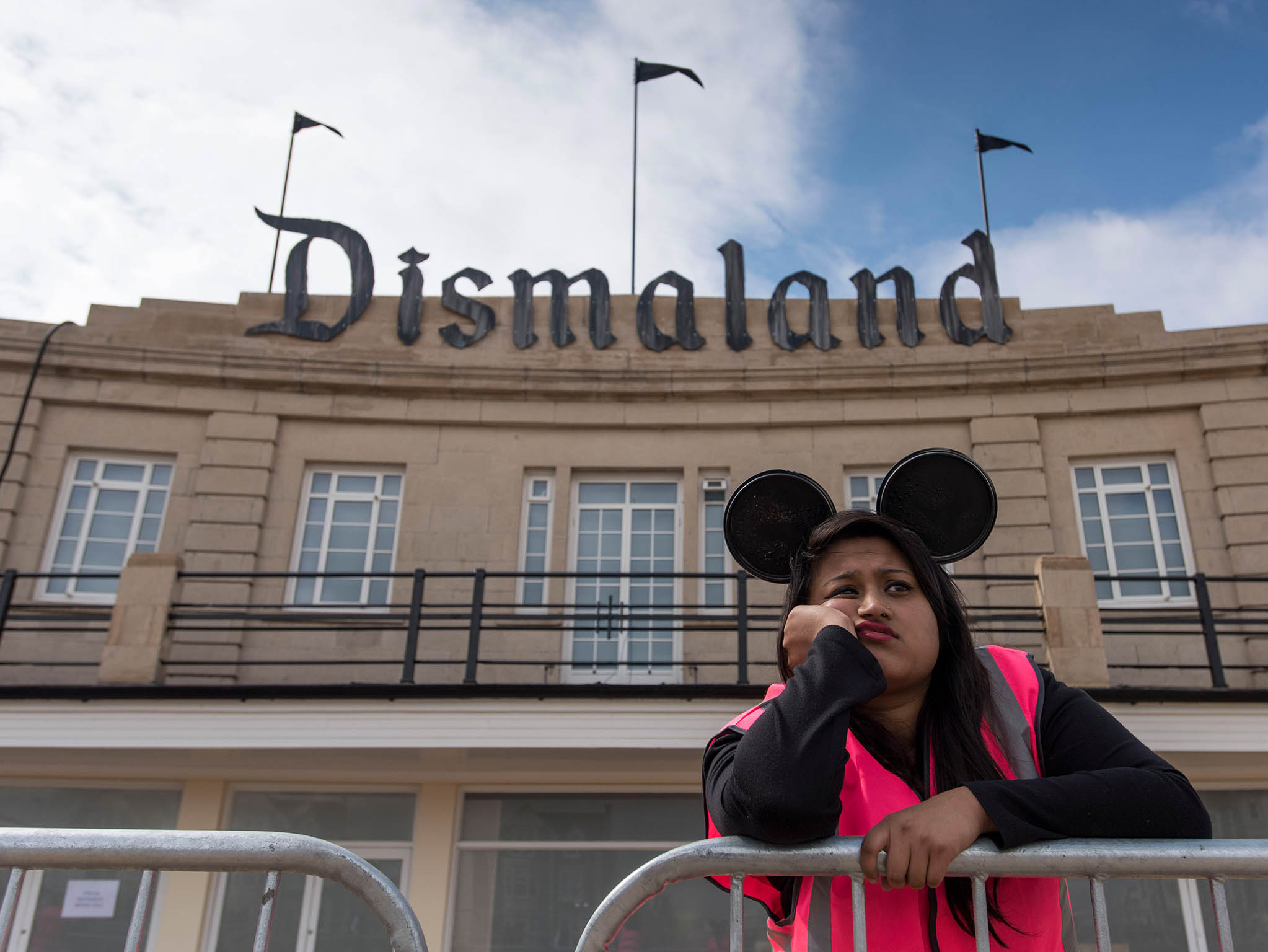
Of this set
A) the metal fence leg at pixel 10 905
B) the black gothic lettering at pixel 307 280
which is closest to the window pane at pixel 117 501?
the black gothic lettering at pixel 307 280

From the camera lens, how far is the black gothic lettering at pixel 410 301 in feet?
42.6

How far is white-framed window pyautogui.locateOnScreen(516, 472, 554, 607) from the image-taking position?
38.5ft

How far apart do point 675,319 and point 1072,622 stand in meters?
6.47

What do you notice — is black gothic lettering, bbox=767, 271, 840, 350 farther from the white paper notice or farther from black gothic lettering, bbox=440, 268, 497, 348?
the white paper notice

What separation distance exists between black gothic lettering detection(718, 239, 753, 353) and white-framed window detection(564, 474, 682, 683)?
7.09 feet

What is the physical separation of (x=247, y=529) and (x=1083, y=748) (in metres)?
11.3

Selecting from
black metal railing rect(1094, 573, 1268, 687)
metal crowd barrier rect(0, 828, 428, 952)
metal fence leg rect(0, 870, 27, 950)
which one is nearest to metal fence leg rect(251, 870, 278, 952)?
metal crowd barrier rect(0, 828, 428, 952)

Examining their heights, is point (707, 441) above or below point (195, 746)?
above

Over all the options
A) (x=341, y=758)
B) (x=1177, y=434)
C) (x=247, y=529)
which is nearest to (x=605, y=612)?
(x=341, y=758)

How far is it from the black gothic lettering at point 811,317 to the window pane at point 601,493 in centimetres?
298

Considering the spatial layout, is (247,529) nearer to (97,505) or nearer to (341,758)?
(97,505)

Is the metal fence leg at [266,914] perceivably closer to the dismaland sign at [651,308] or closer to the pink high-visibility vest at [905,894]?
the pink high-visibility vest at [905,894]

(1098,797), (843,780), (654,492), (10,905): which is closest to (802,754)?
(843,780)

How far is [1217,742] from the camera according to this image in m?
8.71
